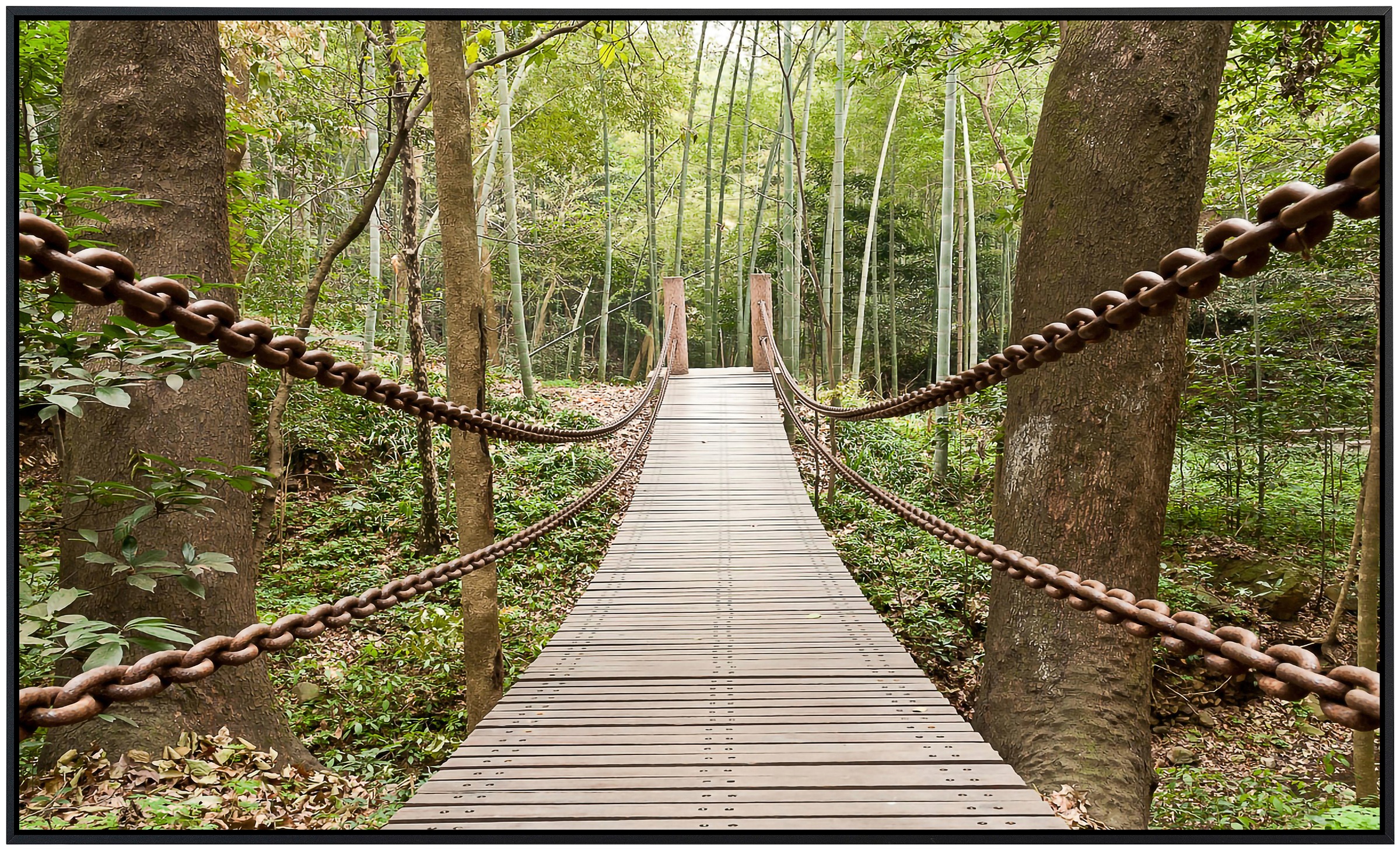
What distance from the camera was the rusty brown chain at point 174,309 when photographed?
805mm

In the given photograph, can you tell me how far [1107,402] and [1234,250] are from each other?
4.41 feet

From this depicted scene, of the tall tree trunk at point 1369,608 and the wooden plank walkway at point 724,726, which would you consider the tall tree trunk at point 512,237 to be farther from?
the tall tree trunk at point 1369,608

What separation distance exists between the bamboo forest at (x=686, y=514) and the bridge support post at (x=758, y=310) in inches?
82.1

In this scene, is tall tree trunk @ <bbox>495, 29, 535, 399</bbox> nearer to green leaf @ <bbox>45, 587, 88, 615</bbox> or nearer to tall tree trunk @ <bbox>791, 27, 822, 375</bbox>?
tall tree trunk @ <bbox>791, 27, 822, 375</bbox>

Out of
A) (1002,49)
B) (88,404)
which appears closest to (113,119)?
(88,404)

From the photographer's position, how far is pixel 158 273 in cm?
209

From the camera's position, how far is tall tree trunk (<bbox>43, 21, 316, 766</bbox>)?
198cm

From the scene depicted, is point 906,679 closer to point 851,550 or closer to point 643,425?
point 851,550

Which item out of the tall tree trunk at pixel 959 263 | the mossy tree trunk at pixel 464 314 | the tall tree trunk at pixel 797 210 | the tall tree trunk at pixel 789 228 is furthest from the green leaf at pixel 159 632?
the tall tree trunk at pixel 959 263

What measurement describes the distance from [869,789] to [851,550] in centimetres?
368

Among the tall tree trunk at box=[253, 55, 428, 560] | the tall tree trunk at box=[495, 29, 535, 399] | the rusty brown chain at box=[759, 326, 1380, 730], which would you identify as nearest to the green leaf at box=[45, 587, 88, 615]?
the rusty brown chain at box=[759, 326, 1380, 730]

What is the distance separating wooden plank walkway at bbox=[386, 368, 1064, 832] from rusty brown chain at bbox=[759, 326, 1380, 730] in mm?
558

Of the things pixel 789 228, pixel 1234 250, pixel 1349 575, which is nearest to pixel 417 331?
pixel 1234 250

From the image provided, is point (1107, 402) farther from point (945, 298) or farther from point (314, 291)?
point (945, 298)
